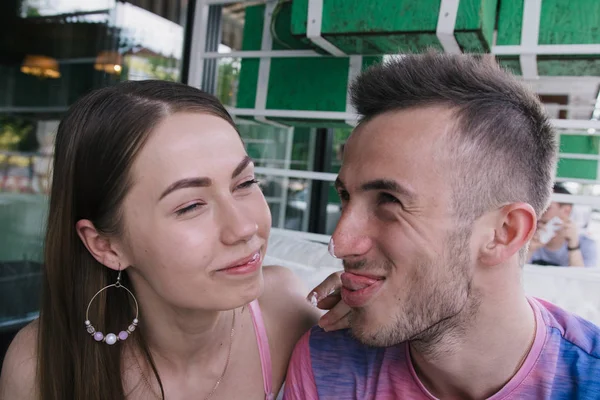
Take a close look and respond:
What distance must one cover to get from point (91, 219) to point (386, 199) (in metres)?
0.72

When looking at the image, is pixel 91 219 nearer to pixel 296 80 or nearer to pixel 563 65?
pixel 296 80

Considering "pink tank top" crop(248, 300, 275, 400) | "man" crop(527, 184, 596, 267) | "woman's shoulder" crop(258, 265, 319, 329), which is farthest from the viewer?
"man" crop(527, 184, 596, 267)

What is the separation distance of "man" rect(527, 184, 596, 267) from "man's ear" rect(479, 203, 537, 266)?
2.34 m

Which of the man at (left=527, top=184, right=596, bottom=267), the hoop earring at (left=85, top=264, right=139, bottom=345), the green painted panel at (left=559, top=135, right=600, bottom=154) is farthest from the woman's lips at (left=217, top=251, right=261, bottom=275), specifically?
the green painted panel at (left=559, top=135, right=600, bottom=154)

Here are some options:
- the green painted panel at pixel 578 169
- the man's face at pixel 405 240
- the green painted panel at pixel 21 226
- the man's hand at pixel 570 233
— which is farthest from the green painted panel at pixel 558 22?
the green painted panel at pixel 578 169

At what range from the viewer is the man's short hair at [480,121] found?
1030mm

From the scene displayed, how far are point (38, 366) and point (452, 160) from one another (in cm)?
117

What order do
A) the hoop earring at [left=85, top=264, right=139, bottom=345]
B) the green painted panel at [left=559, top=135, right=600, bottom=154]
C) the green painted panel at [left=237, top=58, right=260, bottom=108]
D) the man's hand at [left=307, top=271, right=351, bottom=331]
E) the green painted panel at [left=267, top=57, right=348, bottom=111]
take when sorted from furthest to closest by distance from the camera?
the green painted panel at [left=559, top=135, right=600, bottom=154], the green painted panel at [left=237, top=58, right=260, bottom=108], the green painted panel at [left=267, top=57, right=348, bottom=111], the hoop earring at [left=85, top=264, right=139, bottom=345], the man's hand at [left=307, top=271, right=351, bottom=331]

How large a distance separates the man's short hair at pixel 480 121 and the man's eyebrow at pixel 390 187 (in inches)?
3.5

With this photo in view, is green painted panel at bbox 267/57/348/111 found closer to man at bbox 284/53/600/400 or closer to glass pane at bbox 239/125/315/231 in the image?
man at bbox 284/53/600/400

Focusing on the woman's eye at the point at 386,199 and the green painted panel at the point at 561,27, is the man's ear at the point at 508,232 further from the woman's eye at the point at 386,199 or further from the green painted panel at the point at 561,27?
the green painted panel at the point at 561,27

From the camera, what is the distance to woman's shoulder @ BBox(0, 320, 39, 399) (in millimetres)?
1346

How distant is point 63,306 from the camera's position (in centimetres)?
136

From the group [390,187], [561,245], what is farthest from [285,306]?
[561,245]
